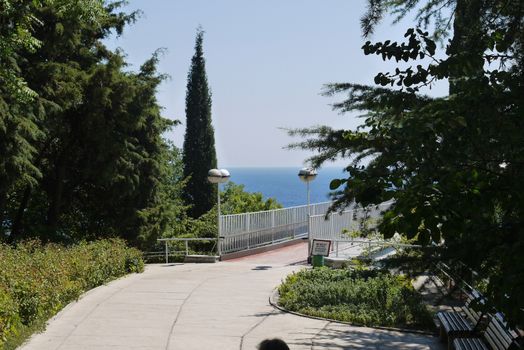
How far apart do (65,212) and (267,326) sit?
12.3 m

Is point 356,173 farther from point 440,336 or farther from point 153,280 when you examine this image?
point 153,280

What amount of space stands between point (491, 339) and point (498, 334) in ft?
0.70

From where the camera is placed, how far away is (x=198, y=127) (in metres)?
32.4

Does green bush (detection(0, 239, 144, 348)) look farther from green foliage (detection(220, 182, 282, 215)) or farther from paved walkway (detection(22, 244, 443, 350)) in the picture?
green foliage (detection(220, 182, 282, 215))

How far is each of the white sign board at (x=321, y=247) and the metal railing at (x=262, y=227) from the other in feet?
13.1

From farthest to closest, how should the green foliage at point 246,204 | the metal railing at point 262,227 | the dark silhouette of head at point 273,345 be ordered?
the green foliage at point 246,204, the metal railing at point 262,227, the dark silhouette of head at point 273,345

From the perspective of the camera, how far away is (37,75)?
1580cm

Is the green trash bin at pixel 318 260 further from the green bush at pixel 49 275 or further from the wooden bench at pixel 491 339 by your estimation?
the wooden bench at pixel 491 339

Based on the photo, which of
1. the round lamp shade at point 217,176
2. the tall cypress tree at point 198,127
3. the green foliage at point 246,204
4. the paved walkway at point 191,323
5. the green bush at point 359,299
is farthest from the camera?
the tall cypress tree at point 198,127

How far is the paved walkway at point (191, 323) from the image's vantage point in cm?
915

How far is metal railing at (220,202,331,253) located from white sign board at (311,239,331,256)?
4002mm

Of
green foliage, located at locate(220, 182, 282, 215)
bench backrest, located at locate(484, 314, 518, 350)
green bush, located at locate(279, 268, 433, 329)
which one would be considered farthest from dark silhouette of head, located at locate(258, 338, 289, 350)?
green foliage, located at locate(220, 182, 282, 215)

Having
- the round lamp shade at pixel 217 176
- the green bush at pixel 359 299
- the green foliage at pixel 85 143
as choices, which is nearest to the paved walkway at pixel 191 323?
the green bush at pixel 359 299

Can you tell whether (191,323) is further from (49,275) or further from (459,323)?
(459,323)
